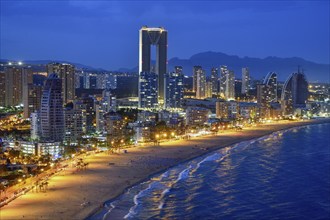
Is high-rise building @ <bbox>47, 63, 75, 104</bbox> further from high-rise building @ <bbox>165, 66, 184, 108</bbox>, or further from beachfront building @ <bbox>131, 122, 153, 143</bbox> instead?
beachfront building @ <bbox>131, 122, 153, 143</bbox>

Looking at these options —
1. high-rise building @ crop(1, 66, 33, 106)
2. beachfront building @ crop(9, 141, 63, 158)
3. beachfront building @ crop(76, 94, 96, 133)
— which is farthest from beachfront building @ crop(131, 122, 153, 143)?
high-rise building @ crop(1, 66, 33, 106)

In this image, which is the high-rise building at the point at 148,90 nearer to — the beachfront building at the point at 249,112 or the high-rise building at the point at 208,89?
the beachfront building at the point at 249,112

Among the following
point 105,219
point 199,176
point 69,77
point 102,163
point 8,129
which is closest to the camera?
point 105,219

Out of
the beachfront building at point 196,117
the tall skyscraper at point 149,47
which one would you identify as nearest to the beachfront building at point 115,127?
the beachfront building at point 196,117

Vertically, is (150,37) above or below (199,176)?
above

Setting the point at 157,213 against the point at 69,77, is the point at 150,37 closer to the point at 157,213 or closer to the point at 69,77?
the point at 69,77

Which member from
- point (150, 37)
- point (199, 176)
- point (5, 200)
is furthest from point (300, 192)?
point (150, 37)
